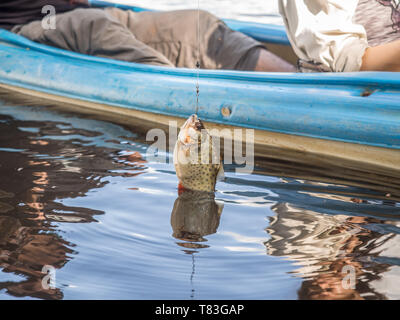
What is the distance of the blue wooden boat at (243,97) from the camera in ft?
10.5

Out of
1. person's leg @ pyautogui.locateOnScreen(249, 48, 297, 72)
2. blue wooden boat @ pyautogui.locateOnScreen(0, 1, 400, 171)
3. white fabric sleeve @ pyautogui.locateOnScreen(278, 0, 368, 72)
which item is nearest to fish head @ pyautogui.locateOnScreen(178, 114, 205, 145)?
blue wooden boat @ pyautogui.locateOnScreen(0, 1, 400, 171)

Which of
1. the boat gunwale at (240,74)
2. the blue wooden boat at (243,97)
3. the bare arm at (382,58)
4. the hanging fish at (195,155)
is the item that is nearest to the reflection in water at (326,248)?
the hanging fish at (195,155)

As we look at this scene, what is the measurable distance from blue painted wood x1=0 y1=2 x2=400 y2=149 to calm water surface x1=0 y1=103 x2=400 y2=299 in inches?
21.4

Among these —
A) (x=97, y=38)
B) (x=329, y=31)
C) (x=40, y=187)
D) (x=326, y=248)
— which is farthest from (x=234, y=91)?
(x=326, y=248)

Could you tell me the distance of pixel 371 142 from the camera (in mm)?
3215

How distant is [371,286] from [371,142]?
159cm

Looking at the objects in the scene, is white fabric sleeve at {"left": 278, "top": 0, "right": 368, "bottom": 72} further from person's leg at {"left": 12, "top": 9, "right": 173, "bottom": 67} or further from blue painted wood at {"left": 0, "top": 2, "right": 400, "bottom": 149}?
person's leg at {"left": 12, "top": 9, "right": 173, "bottom": 67}

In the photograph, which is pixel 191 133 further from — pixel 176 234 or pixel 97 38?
pixel 97 38

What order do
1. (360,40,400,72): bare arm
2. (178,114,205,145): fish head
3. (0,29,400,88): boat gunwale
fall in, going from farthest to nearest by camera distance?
1. (360,40,400,72): bare arm
2. (0,29,400,88): boat gunwale
3. (178,114,205,145): fish head

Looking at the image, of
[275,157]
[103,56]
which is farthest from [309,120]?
[103,56]

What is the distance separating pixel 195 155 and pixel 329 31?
1565 millimetres

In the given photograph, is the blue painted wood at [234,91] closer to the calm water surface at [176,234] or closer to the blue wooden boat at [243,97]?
the blue wooden boat at [243,97]

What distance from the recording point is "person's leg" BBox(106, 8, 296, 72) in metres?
4.70

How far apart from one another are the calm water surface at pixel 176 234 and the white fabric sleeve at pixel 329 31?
3.28ft
